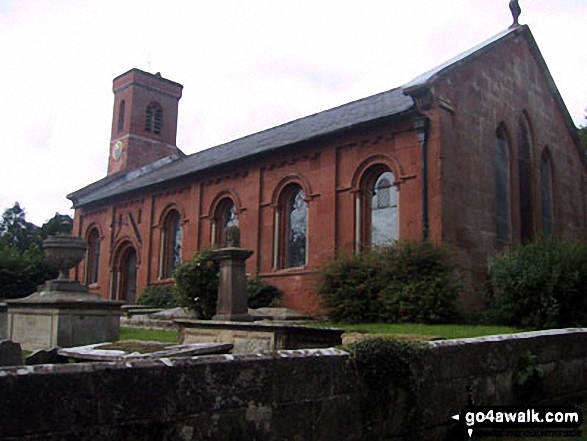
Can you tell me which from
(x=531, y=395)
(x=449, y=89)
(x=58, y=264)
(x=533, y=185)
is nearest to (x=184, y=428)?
(x=531, y=395)

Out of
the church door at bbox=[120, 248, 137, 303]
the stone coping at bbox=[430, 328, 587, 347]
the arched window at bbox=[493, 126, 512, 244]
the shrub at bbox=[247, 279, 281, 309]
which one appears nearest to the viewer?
the stone coping at bbox=[430, 328, 587, 347]

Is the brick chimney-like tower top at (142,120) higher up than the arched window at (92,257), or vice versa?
the brick chimney-like tower top at (142,120)

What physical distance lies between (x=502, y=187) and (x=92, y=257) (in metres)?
22.8

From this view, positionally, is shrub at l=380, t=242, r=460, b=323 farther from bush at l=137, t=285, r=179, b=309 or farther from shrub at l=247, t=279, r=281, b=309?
bush at l=137, t=285, r=179, b=309

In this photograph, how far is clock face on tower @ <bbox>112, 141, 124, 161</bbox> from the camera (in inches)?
1560

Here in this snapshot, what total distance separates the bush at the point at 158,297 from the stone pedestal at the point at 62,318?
36.0 ft

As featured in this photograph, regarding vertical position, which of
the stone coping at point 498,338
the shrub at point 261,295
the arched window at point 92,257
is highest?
the arched window at point 92,257

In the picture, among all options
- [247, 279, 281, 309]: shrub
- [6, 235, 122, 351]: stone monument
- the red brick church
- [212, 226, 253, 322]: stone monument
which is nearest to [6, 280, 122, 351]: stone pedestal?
[6, 235, 122, 351]: stone monument

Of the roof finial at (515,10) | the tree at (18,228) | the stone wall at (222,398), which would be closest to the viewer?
the stone wall at (222,398)

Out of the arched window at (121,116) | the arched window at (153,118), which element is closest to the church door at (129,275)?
the arched window at (153,118)

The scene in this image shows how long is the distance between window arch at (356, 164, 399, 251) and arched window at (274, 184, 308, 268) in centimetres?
280

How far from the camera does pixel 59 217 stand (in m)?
56.9

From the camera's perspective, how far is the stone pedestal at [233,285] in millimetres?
13375

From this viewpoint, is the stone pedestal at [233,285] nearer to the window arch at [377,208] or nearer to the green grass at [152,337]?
the green grass at [152,337]
